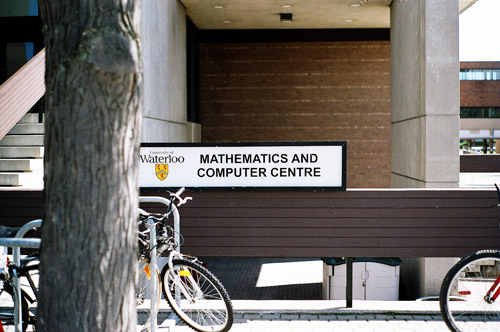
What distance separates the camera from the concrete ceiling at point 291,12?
15.5 meters

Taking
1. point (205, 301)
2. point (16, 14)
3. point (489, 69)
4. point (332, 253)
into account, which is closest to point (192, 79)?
point (16, 14)

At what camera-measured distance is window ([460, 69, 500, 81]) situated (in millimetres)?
70438

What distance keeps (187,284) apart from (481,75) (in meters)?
71.1

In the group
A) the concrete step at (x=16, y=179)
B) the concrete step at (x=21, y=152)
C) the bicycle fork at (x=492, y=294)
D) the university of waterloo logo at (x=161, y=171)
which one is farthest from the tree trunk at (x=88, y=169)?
the concrete step at (x=21, y=152)

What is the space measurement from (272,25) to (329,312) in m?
14.0

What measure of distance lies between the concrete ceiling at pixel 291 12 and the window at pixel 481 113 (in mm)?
54644

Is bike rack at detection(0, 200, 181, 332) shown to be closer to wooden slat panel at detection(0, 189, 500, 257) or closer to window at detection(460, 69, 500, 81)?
wooden slat panel at detection(0, 189, 500, 257)

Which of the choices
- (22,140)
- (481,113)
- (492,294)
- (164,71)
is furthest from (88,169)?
(481,113)

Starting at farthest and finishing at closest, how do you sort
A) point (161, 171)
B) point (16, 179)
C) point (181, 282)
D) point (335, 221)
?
1. point (16, 179)
2. point (161, 171)
3. point (335, 221)
4. point (181, 282)

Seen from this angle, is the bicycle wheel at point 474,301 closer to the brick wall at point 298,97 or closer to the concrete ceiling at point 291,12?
the concrete ceiling at point 291,12

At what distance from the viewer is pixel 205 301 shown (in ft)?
17.7

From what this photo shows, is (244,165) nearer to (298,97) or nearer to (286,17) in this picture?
(286,17)

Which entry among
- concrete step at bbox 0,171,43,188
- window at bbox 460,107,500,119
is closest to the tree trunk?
concrete step at bbox 0,171,43,188

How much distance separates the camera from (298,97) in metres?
20.4
